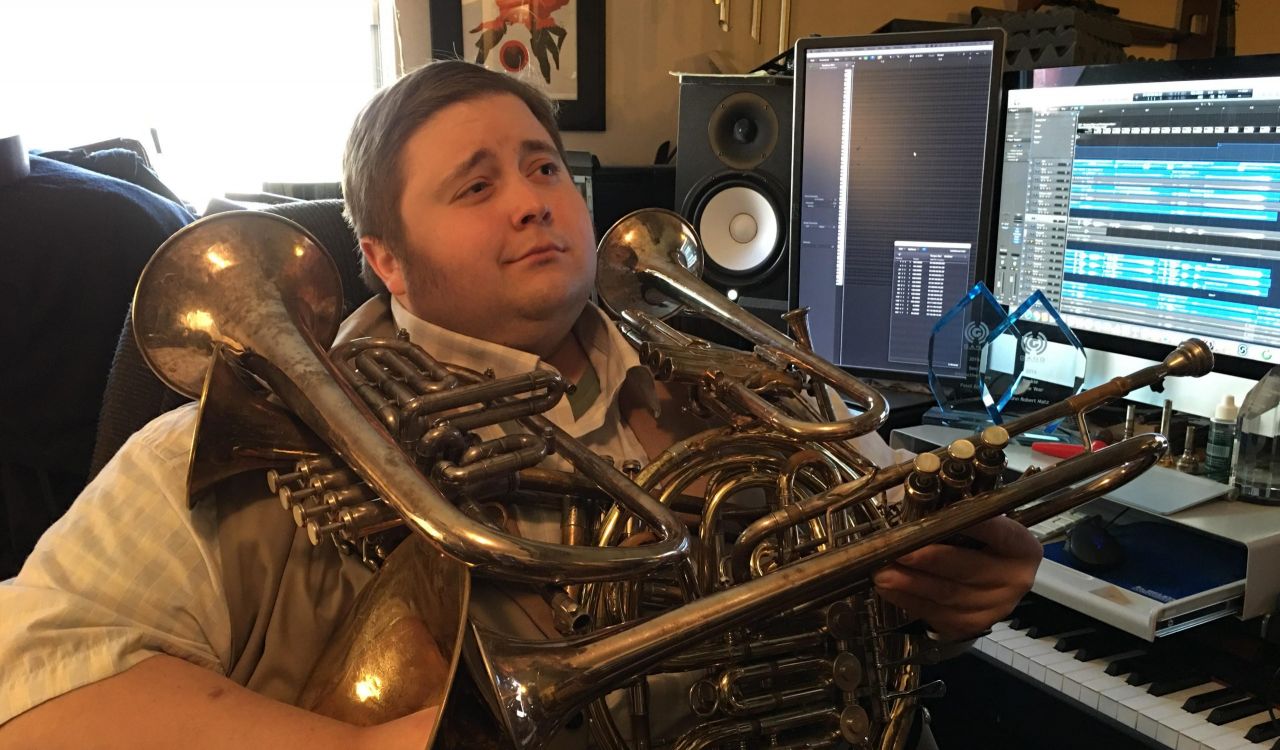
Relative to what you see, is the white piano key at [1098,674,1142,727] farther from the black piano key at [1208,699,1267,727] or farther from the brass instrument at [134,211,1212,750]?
the brass instrument at [134,211,1212,750]

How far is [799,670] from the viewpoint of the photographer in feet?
2.96

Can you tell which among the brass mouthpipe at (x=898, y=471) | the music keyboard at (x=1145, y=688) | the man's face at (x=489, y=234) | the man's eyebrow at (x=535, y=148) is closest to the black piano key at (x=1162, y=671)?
the music keyboard at (x=1145, y=688)

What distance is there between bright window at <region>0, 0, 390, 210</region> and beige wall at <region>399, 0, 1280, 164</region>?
2.06 ft

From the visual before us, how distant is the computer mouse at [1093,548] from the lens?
1130 mm

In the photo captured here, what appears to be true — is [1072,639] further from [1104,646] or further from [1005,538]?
[1005,538]

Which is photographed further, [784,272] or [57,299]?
[784,272]

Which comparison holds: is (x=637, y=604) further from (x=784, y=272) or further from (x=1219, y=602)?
(x=784, y=272)

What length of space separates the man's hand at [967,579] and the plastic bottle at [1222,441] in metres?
Answer: 0.49

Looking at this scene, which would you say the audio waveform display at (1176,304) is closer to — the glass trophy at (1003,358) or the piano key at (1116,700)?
the glass trophy at (1003,358)

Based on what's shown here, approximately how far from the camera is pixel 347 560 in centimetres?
85

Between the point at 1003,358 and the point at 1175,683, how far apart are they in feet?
2.00

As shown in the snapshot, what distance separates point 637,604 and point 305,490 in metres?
0.32

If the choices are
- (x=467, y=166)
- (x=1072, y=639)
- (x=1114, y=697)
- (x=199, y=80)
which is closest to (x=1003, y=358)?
(x=1072, y=639)

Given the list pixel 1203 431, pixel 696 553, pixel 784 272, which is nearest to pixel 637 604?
pixel 696 553
